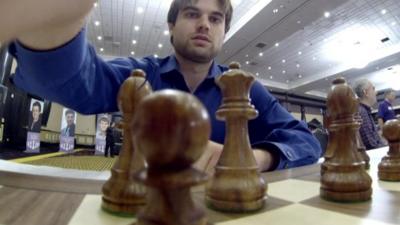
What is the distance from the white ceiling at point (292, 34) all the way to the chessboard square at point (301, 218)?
5.00 meters

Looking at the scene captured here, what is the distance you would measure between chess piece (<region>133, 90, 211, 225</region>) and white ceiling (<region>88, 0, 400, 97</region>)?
5151 millimetres

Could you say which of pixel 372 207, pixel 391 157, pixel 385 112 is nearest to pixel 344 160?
pixel 372 207

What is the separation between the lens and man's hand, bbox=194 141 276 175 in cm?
56

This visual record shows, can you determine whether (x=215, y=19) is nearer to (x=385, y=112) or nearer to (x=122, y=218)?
(x=122, y=218)

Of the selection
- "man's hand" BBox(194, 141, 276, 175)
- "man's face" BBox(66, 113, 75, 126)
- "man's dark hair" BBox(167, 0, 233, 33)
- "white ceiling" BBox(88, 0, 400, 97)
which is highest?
"white ceiling" BBox(88, 0, 400, 97)

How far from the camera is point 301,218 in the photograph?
1.09 ft

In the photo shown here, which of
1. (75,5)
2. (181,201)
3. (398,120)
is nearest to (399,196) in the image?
(398,120)

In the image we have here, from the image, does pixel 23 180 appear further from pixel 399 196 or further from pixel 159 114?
pixel 399 196

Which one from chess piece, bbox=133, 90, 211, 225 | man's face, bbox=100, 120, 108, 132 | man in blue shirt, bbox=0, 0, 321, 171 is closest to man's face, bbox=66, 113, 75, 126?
man's face, bbox=100, 120, 108, 132

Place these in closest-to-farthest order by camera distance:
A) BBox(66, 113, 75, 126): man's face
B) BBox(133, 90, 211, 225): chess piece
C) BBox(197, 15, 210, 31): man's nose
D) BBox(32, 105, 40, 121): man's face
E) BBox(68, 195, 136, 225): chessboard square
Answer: BBox(133, 90, 211, 225): chess piece
BBox(68, 195, 136, 225): chessboard square
BBox(197, 15, 210, 31): man's nose
BBox(32, 105, 40, 121): man's face
BBox(66, 113, 75, 126): man's face

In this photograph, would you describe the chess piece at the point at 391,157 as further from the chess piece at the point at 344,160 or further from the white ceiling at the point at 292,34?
the white ceiling at the point at 292,34

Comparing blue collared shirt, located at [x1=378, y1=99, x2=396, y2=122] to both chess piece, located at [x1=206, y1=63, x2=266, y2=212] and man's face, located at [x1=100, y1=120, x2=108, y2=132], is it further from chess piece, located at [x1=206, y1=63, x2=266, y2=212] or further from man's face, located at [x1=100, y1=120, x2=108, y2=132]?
man's face, located at [x1=100, y1=120, x2=108, y2=132]

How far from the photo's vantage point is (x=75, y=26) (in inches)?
18.4

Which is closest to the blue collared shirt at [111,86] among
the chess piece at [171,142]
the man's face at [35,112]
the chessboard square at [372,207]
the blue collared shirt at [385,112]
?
the chessboard square at [372,207]
